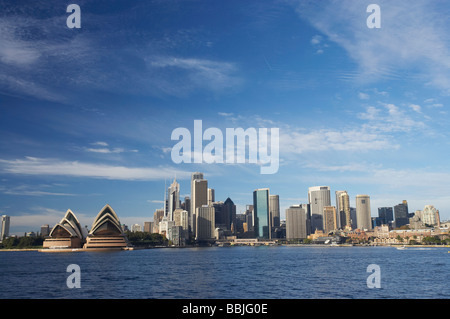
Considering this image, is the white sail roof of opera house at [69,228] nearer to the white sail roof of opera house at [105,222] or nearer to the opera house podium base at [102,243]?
the opera house podium base at [102,243]

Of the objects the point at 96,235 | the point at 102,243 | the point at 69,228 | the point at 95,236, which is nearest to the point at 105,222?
the point at 96,235

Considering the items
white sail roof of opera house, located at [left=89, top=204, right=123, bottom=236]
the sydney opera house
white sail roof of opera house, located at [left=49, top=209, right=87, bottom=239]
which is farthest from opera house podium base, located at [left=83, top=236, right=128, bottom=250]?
white sail roof of opera house, located at [left=49, top=209, right=87, bottom=239]

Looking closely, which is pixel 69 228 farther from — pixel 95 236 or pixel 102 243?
pixel 102 243

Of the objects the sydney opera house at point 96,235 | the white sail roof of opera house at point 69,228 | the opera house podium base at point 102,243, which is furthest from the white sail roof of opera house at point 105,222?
the white sail roof of opera house at point 69,228
